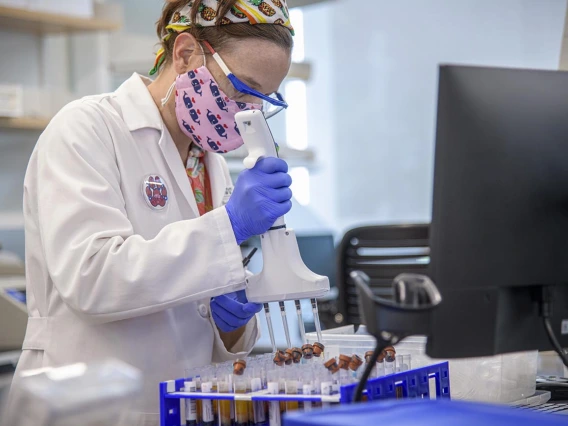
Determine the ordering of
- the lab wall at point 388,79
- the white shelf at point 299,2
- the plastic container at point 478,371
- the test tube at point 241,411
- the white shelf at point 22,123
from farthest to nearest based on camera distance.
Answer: the lab wall at point 388,79 < the white shelf at point 22,123 < the white shelf at point 299,2 < the plastic container at point 478,371 < the test tube at point 241,411

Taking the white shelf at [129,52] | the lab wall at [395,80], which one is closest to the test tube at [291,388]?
the white shelf at [129,52]

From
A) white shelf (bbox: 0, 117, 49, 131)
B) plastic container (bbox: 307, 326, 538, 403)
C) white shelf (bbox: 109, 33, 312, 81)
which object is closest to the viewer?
plastic container (bbox: 307, 326, 538, 403)

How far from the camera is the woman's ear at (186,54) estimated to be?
1537mm

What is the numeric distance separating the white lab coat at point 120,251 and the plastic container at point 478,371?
234mm

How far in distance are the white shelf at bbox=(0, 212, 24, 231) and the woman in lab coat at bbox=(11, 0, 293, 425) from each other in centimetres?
158

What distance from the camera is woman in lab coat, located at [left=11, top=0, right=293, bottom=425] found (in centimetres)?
128

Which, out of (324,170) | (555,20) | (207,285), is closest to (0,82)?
(207,285)

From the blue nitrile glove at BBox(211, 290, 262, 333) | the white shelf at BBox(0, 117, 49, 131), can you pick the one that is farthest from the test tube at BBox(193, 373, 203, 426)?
the white shelf at BBox(0, 117, 49, 131)

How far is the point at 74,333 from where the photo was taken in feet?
4.62

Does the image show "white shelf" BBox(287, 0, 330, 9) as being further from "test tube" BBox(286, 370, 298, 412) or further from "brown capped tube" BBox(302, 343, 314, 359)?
"test tube" BBox(286, 370, 298, 412)

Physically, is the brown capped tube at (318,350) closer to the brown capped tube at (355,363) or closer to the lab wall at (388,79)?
the brown capped tube at (355,363)

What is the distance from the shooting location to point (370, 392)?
97 cm

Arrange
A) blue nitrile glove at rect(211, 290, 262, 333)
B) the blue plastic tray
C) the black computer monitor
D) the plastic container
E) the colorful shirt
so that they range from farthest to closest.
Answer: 1. the colorful shirt
2. blue nitrile glove at rect(211, 290, 262, 333)
3. the plastic container
4. the black computer monitor
5. the blue plastic tray

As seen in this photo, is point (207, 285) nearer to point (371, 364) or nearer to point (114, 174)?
point (114, 174)
